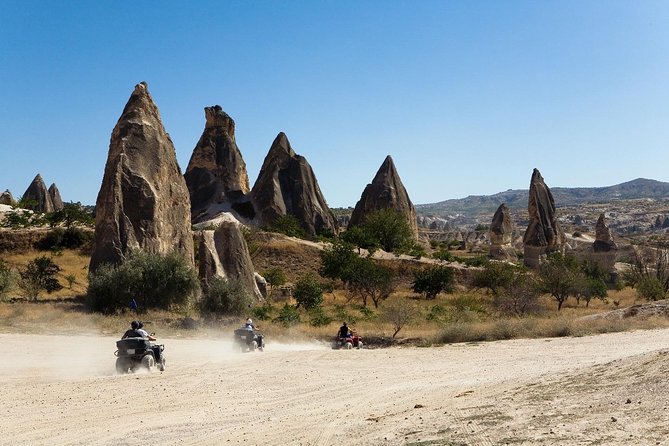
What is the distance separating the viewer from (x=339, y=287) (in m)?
45.9

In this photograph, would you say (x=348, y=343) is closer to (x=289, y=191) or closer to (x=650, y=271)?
(x=650, y=271)

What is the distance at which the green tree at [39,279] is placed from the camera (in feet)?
95.6

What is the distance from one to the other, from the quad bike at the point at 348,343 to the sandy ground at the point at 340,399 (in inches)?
103

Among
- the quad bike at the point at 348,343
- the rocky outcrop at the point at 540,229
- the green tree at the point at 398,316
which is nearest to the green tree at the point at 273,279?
the green tree at the point at 398,316

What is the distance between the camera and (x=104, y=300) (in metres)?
25.0

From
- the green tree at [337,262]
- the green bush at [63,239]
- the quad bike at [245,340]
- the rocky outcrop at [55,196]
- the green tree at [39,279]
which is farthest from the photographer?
the rocky outcrop at [55,196]

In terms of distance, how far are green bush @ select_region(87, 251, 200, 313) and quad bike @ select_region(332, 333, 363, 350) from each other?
8.79 metres

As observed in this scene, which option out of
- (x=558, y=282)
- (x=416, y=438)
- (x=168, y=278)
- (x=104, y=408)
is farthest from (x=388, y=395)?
(x=558, y=282)

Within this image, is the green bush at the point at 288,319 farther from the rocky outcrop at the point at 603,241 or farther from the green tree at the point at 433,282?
the rocky outcrop at the point at 603,241

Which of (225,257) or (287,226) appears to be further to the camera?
(287,226)

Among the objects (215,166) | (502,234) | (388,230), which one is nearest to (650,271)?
(502,234)

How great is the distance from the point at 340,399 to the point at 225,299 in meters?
14.9

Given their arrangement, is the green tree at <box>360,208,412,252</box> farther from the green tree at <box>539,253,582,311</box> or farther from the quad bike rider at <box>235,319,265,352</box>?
the quad bike rider at <box>235,319,265,352</box>

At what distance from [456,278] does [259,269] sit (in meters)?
14.3
